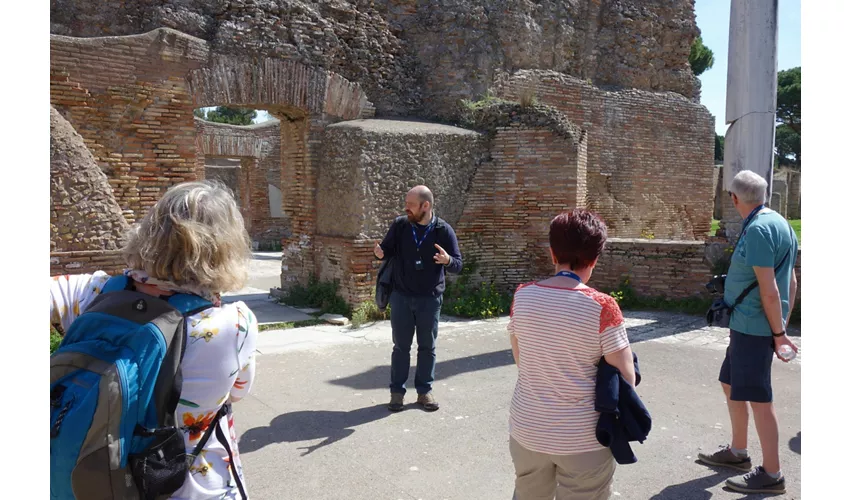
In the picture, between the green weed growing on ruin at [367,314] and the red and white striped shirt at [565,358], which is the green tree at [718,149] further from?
the red and white striped shirt at [565,358]

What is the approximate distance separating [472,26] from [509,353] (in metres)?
5.49

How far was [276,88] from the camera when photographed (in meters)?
8.16

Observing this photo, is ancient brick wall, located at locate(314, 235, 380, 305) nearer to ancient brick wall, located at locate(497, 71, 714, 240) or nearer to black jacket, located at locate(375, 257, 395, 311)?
black jacket, located at locate(375, 257, 395, 311)

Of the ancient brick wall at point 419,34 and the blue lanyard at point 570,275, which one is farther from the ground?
the ancient brick wall at point 419,34

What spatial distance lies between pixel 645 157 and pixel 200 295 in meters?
12.9

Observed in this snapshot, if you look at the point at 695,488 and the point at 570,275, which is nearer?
the point at 570,275

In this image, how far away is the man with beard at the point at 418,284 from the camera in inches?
184

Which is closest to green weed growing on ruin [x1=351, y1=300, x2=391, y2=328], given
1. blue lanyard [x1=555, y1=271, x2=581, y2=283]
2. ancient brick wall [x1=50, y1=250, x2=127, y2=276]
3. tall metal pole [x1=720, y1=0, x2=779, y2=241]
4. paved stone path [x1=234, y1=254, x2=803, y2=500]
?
A: paved stone path [x1=234, y1=254, x2=803, y2=500]

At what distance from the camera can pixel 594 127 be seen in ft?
41.0

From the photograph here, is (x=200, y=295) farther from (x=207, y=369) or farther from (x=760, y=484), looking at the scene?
(x=760, y=484)

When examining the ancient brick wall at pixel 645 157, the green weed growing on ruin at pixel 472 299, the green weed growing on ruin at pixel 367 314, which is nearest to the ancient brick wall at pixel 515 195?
the green weed growing on ruin at pixel 472 299

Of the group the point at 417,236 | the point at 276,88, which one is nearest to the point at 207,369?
the point at 417,236

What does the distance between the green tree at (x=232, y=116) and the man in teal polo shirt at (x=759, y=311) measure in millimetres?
38877

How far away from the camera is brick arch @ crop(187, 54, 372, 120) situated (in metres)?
7.68
